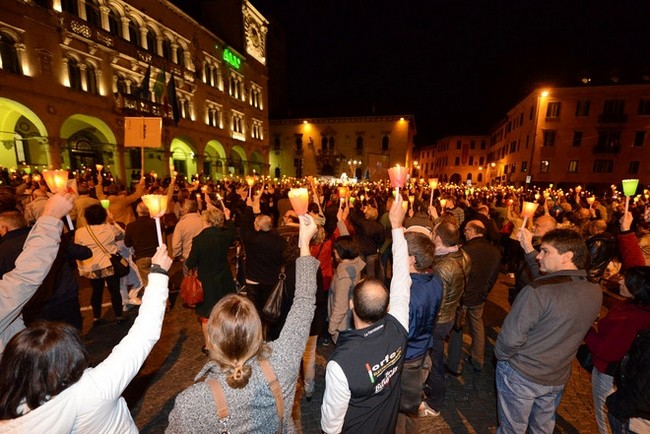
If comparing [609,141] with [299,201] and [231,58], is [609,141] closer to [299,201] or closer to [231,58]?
[231,58]

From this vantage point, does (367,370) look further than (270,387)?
Yes

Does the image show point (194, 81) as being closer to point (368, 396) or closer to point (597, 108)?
point (368, 396)

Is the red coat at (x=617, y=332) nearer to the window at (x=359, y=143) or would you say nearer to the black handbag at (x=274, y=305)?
the black handbag at (x=274, y=305)

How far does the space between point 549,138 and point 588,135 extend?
3.34 m

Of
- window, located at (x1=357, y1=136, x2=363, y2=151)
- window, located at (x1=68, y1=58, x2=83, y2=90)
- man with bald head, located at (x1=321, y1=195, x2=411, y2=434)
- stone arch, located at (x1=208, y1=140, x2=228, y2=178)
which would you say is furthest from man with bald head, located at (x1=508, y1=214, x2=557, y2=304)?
window, located at (x1=357, y1=136, x2=363, y2=151)

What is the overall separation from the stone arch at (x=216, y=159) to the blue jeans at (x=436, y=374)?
31789 millimetres

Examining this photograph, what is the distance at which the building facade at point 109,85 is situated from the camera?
634 inches

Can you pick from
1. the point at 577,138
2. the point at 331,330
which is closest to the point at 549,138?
the point at 577,138

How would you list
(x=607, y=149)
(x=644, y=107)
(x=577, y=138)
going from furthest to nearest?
(x=577, y=138)
(x=607, y=149)
(x=644, y=107)

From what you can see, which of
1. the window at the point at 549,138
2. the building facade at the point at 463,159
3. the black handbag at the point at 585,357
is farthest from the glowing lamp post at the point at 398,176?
the building facade at the point at 463,159

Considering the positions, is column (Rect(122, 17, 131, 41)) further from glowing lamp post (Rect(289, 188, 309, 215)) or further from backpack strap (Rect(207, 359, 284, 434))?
backpack strap (Rect(207, 359, 284, 434))

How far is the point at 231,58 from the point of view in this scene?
110 ft

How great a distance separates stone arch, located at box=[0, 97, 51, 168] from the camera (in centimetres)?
1622

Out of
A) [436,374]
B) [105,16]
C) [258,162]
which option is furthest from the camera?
[258,162]
